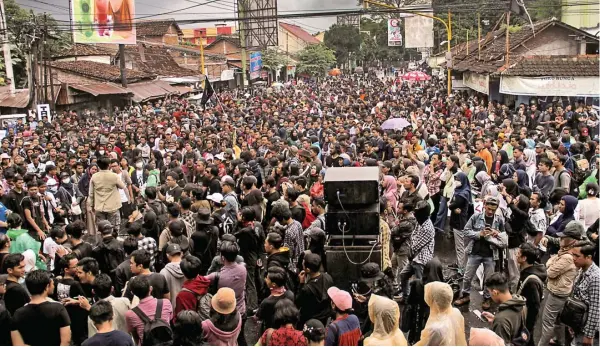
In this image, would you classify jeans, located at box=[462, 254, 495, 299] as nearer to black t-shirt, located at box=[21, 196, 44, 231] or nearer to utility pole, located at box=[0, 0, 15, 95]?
black t-shirt, located at box=[21, 196, 44, 231]

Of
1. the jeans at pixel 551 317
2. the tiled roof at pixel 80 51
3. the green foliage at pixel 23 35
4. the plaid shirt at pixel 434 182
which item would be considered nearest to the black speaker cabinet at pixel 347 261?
the jeans at pixel 551 317

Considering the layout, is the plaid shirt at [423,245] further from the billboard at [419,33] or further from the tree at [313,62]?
the tree at [313,62]

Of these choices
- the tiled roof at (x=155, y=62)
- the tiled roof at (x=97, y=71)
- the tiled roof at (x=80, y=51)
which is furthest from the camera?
the tiled roof at (x=155, y=62)

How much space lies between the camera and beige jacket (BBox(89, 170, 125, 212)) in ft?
28.5

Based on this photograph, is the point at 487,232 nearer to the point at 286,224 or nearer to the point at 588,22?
the point at 286,224

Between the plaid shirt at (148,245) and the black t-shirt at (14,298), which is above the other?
the plaid shirt at (148,245)

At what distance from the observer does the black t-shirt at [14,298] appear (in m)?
4.91

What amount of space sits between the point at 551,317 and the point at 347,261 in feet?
6.80

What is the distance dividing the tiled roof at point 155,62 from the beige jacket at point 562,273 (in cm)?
3473

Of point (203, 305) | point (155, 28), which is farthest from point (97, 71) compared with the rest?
point (203, 305)

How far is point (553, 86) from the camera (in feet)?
65.2

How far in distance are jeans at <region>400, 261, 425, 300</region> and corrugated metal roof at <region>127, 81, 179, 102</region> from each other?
24.7m

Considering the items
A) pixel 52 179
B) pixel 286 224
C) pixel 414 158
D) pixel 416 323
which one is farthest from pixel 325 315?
pixel 52 179

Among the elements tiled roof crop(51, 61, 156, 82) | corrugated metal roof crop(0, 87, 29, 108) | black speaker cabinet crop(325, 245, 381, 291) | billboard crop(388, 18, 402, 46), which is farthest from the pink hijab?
billboard crop(388, 18, 402, 46)
